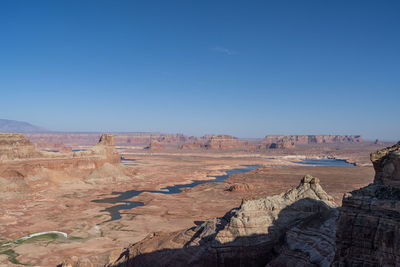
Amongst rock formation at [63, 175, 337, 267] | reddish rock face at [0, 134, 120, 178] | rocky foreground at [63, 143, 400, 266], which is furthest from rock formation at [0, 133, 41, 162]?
rock formation at [63, 175, 337, 267]

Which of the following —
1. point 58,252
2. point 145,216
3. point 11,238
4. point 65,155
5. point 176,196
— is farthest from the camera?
point 65,155

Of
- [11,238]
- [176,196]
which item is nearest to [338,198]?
[176,196]

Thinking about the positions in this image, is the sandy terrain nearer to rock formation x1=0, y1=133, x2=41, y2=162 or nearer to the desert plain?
the desert plain

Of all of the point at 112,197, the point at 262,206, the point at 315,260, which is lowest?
the point at 112,197

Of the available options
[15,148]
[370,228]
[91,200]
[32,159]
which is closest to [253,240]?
[370,228]

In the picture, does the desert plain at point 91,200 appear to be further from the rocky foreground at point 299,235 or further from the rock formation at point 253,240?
the rock formation at point 253,240

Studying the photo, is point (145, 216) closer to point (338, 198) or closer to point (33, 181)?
point (33, 181)

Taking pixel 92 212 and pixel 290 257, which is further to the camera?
pixel 92 212

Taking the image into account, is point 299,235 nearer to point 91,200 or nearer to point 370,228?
point 370,228

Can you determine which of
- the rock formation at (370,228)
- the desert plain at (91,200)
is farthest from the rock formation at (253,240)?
the desert plain at (91,200)
